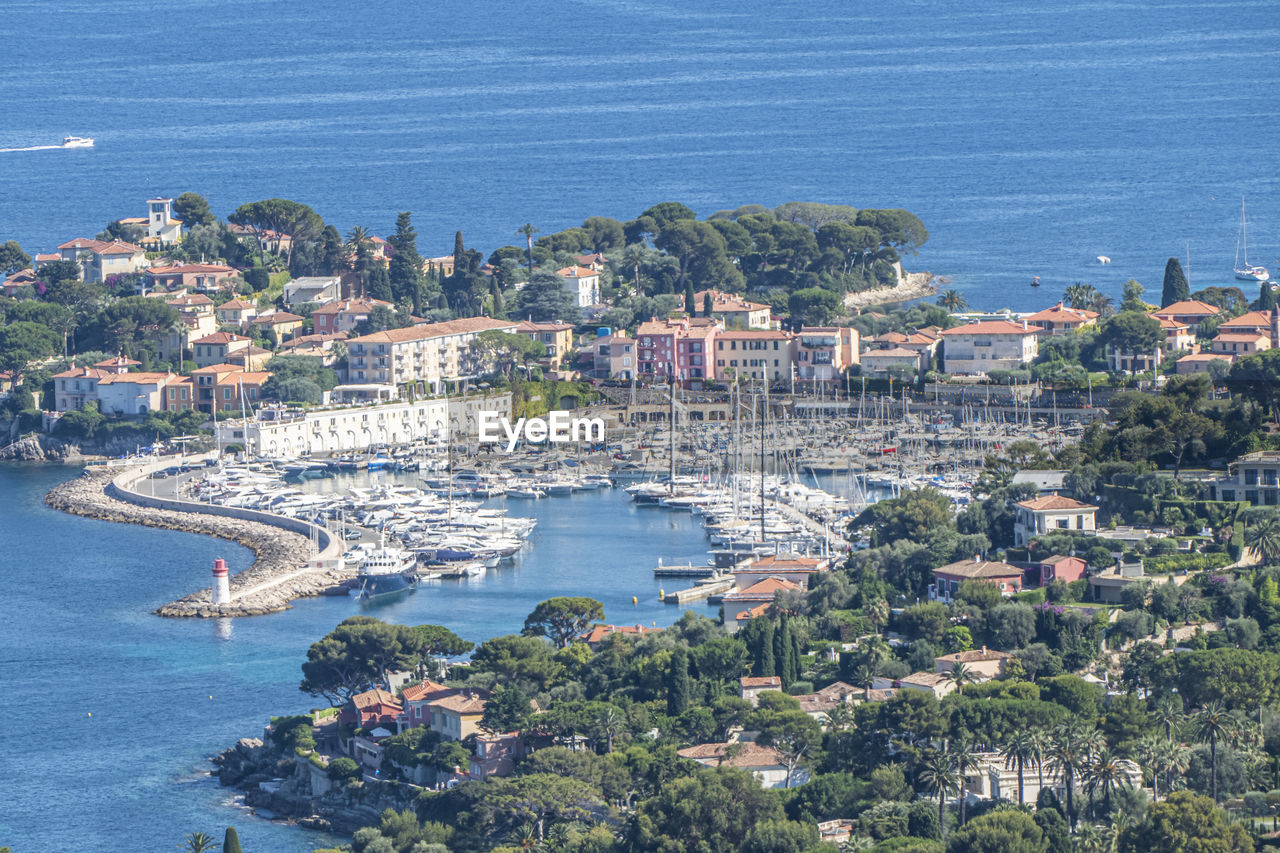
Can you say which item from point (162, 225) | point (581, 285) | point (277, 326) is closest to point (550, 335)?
point (581, 285)

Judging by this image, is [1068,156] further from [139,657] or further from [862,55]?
[139,657]

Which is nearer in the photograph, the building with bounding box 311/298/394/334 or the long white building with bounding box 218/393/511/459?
the long white building with bounding box 218/393/511/459

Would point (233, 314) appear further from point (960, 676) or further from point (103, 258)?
point (960, 676)

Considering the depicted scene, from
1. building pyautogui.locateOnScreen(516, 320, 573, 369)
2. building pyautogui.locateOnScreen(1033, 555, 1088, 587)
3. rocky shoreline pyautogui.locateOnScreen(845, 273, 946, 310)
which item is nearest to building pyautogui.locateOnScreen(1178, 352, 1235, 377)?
rocky shoreline pyautogui.locateOnScreen(845, 273, 946, 310)

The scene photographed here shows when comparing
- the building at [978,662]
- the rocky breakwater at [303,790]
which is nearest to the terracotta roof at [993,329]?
the building at [978,662]

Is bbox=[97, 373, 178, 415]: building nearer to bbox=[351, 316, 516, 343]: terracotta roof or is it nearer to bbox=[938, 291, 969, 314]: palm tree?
bbox=[351, 316, 516, 343]: terracotta roof

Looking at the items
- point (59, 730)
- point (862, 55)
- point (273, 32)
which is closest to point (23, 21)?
point (273, 32)

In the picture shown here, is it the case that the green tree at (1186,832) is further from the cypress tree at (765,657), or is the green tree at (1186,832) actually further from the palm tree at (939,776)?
the cypress tree at (765,657)
